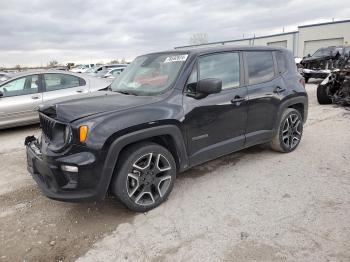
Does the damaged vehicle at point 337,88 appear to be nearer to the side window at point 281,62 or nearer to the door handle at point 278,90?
the side window at point 281,62

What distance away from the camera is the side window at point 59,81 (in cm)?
775

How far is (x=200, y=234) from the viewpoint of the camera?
303 cm

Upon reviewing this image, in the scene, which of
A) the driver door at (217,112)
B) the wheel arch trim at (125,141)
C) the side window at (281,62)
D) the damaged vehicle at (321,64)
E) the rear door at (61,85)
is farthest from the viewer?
the damaged vehicle at (321,64)

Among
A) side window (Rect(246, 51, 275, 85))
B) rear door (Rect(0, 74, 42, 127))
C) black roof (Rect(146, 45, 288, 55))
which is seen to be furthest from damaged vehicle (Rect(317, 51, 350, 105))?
rear door (Rect(0, 74, 42, 127))

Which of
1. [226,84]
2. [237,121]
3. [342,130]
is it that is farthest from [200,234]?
[342,130]

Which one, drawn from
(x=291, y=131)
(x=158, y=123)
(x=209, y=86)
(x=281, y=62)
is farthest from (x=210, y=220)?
(x=281, y=62)

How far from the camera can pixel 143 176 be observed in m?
3.38

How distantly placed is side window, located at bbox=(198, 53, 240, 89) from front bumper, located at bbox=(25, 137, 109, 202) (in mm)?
1727

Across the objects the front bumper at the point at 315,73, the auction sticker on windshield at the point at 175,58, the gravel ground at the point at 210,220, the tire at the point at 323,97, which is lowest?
the gravel ground at the point at 210,220

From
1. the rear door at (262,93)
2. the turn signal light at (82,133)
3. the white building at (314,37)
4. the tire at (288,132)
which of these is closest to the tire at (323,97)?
the tire at (288,132)

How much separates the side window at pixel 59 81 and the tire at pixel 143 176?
531 cm

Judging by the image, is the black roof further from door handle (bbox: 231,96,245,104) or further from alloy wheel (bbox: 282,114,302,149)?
alloy wheel (bbox: 282,114,302,149)

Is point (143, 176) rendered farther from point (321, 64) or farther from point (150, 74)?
point (321, 64)

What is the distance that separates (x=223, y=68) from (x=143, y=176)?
1.80 metres
